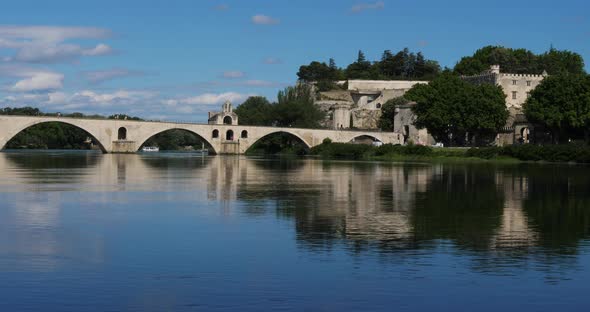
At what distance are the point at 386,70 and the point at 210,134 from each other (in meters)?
39.9

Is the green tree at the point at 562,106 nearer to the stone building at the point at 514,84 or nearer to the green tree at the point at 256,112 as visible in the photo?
the stone building at the point at 514,84

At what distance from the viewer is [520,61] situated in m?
113

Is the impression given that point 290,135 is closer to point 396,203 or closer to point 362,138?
point 362,138

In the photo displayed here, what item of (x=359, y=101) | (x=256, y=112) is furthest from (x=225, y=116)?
(x=359, y=101)

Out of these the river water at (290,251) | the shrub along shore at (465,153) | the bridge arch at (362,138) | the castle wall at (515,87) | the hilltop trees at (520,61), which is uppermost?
the hilltop trees at (520,61)

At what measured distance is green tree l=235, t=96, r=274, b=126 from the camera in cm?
10338

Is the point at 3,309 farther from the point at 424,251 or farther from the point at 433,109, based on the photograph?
the point at 433,109

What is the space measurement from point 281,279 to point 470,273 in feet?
9.99

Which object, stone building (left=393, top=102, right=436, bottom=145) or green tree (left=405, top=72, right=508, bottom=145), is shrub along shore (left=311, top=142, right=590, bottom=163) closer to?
green tree (left=405, top=72, right=508, bottom=145)

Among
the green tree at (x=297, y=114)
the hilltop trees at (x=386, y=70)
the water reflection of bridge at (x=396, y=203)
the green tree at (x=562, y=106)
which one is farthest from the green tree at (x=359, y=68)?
the water reflection of bridge at (x=396, y=203)

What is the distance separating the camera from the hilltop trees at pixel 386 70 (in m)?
125

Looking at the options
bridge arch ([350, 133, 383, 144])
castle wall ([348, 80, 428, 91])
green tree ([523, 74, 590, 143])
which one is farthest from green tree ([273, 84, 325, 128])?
green tree ([523, 74, 590, 143])

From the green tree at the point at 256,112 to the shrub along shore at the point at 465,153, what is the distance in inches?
558

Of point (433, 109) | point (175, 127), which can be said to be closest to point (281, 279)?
point (433, 109)
